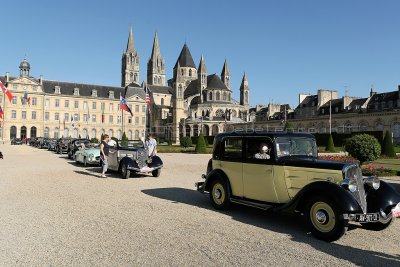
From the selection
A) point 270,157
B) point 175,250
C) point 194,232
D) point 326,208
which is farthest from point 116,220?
point 326,208

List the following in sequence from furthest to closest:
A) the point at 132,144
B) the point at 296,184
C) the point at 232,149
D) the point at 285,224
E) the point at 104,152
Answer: the point at 132,144
the point at 104,152
the point at 232,149
the point at 285,224
the point at 296,184

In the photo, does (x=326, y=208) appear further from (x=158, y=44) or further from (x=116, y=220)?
(x=158, y=44)

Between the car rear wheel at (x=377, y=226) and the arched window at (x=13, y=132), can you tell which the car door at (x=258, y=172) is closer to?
the car rear wheel at (x=377, y=226)

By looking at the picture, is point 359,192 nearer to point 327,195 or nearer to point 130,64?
point 327,195

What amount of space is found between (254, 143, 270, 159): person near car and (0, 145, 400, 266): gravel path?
1171 millimetres

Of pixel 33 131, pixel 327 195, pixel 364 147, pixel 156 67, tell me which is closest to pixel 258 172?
pixel 327 195

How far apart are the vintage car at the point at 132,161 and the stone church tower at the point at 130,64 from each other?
9291 centimetres

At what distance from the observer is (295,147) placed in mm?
6734

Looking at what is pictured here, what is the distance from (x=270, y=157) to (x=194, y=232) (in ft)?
6.43

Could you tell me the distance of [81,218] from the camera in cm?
666

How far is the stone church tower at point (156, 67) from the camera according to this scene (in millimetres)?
109625

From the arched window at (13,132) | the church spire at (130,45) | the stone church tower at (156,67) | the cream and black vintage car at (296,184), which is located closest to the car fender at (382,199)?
the cream and black vintage car at (296,184)

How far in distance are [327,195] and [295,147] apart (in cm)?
146

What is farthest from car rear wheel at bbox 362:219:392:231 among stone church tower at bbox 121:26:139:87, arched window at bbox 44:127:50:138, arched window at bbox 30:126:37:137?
stone church tower at bbox 121:26:139:87
